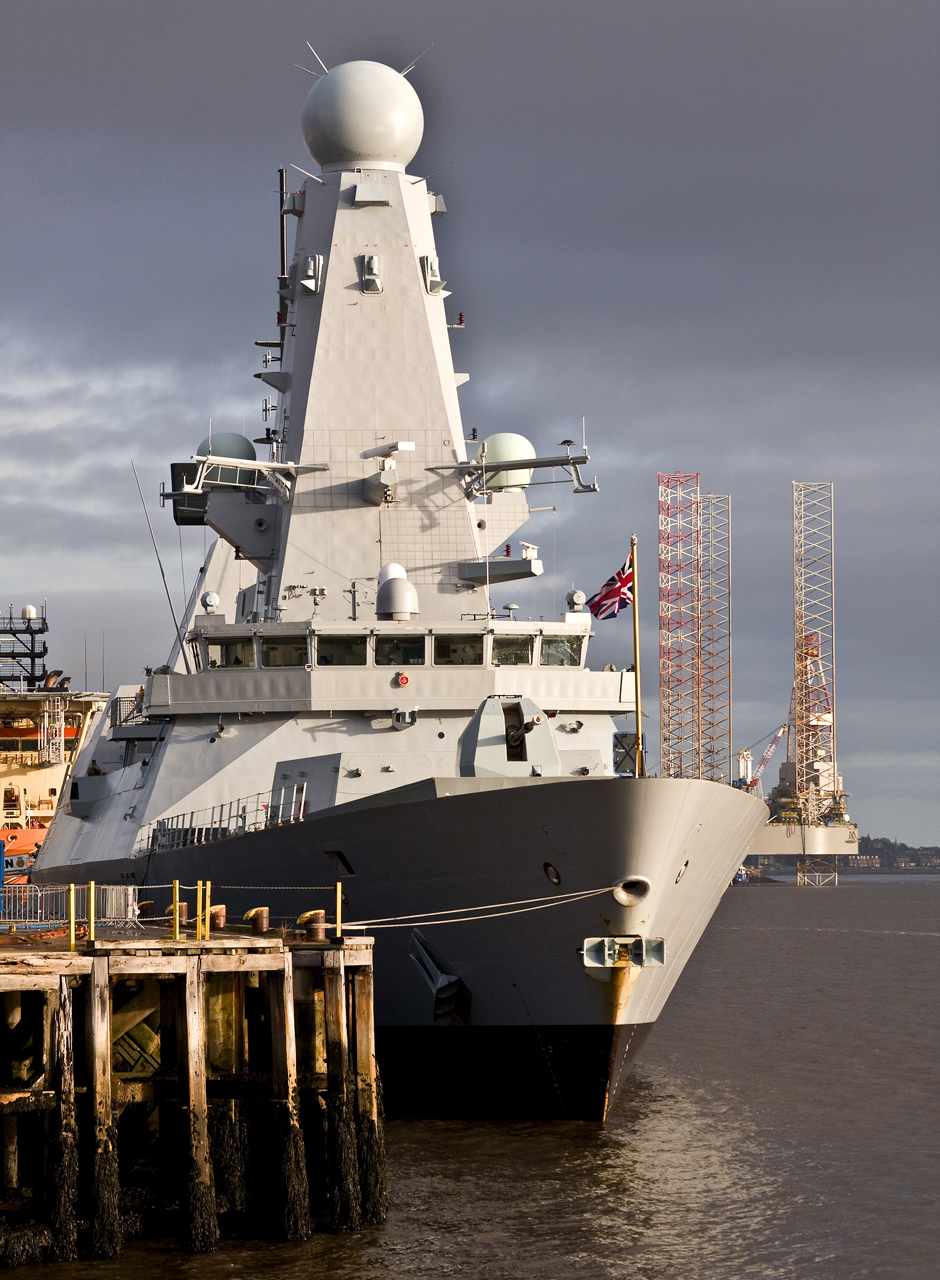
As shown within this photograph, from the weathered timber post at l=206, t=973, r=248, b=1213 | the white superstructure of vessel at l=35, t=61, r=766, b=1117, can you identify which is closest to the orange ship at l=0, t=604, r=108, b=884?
the white superstructure of vessel at l=35, t=61, r=766, b=1117

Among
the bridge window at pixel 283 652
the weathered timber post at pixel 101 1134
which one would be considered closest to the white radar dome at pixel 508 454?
the bridge window at pixel 283 652

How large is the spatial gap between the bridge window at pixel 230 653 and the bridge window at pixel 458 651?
2.92 metres

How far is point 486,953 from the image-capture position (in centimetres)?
1705

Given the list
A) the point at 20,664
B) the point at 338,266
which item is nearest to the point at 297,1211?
the point at 338,266

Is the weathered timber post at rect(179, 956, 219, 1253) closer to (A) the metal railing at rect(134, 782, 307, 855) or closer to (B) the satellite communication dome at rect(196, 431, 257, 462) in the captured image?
(A) the metal railing at rect(134, 782, 307, 855)

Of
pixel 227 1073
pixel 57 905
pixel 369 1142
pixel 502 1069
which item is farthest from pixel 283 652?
pixel 369 1142

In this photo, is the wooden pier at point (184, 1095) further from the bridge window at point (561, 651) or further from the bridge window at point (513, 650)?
the bridge window at point (561, 651)

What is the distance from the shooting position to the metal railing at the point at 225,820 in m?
19.8

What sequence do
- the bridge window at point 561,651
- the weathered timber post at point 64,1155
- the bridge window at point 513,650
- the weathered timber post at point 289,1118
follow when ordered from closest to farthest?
1. the weathered timber post at point 64,1155
2. the weathered timber post at point 289,1118
3. the bridge window at point 513,650
4. the bridge window at point 561,651

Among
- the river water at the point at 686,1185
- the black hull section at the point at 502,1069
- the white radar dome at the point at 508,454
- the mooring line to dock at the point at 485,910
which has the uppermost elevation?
the white radar dome at the point at 508,454

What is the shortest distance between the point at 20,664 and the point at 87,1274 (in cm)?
4599

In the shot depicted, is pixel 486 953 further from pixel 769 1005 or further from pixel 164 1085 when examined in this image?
pixel 769 1005

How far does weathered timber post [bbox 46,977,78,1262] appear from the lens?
41.2 ft

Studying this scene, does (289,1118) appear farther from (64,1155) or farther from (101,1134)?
(64,1155)
